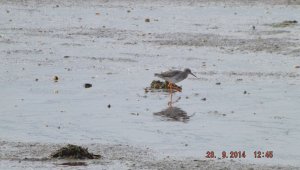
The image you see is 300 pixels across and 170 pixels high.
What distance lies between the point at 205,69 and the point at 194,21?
981 cm

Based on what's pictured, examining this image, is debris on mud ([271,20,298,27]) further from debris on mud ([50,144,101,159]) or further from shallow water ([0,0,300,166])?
debris on mud ([50,144,101,159])

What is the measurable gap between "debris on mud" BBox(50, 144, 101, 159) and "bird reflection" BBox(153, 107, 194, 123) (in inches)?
132

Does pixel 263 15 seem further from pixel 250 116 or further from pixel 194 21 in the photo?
pixel 250 116

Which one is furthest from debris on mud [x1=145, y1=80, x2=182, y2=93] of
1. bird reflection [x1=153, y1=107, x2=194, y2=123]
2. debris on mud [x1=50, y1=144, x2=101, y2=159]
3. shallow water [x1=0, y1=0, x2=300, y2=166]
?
debris on mud [x1=50, y1=144, x2=101, y2=159]

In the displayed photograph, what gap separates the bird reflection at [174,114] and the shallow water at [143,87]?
0.10 metres

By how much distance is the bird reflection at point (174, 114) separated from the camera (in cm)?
1554

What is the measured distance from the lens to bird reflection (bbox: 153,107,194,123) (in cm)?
1554

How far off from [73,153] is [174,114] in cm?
397

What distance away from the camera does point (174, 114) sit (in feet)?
52.4

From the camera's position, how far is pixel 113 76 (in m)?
20.0

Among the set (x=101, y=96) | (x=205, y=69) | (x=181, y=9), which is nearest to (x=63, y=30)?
(x=181, y=9)
